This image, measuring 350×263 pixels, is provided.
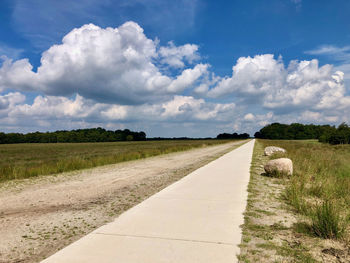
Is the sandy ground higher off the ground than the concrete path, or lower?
lower

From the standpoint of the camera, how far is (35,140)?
11681 cm

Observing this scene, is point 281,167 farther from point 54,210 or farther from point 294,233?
point 54,210

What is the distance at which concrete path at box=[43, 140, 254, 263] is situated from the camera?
3309mm

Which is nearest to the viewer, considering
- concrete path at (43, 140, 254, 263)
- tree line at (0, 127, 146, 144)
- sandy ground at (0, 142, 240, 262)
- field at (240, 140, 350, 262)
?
concrete path at (43, 140, 254, 263)

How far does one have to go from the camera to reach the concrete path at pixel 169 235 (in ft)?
10.9

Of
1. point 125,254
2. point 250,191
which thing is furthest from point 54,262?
point 250,191

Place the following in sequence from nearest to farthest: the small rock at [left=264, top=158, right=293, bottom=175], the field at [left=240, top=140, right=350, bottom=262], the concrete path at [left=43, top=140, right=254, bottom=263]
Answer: the concrete path at [left=43, top=140, right=254, bottom=263], the field at [left=240, top=140, right=350, bottom=262], the small rock at [left=264, top=158, right=293, bottom=175]

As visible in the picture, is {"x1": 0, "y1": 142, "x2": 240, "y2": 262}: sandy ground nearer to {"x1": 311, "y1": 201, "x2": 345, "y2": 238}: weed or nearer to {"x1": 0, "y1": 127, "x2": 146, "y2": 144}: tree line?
{"x1": 311, "y1": 201, "x2": 345, "y2": 238}: weed

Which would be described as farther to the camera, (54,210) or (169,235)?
(54,210)

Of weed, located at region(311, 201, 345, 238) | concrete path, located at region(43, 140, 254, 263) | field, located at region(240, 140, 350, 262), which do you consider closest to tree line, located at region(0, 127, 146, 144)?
concrete path, located at region(43, 140, 254, 263)

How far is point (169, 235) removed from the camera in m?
4.04

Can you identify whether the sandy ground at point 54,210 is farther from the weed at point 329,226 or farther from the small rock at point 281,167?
the small rock at point 281,167

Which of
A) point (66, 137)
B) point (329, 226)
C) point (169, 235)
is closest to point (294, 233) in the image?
point (329, 226)

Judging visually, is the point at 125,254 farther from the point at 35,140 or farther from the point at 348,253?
the point at 35,140
